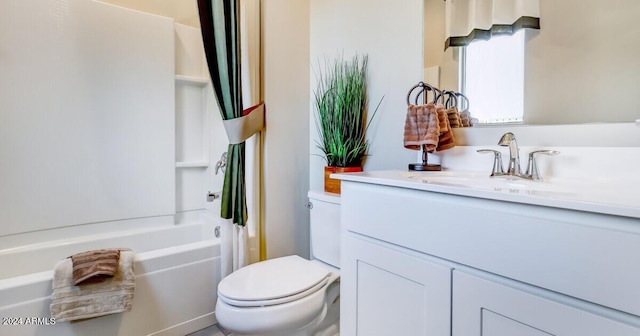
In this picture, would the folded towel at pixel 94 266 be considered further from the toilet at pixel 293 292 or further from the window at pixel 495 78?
the window at pixel 495 78

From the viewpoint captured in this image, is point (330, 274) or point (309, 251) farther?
point (309, 251)

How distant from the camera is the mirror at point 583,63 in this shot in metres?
1.02

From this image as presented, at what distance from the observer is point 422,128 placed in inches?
54.9

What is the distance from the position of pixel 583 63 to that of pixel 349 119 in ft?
3.34

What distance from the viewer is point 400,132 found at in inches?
65.1

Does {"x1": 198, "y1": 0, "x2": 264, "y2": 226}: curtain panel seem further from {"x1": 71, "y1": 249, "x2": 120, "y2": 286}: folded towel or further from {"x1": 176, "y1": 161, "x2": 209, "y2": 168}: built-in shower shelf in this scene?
{"x1": 176, "y1": 161, "x2": 209, "y2": 168}: built-in shower shelf

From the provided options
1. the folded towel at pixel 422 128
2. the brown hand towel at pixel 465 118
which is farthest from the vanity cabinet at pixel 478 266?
the brown hand towel at pixel 465 118

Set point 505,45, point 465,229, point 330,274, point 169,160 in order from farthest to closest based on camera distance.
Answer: point 169,160 < point 330,274 < point 505,45 < point 465,229

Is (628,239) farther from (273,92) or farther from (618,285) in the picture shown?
(273,92)

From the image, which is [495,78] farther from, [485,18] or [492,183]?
[492,183]

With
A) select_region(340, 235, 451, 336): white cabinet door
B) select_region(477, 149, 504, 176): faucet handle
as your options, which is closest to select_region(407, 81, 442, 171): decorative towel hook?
select_region(477, 149, 504, 176): faucet handle

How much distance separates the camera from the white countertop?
0.65m

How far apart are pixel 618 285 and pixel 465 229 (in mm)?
318

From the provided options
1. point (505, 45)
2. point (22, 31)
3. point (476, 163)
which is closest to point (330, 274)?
point (476, 163)
